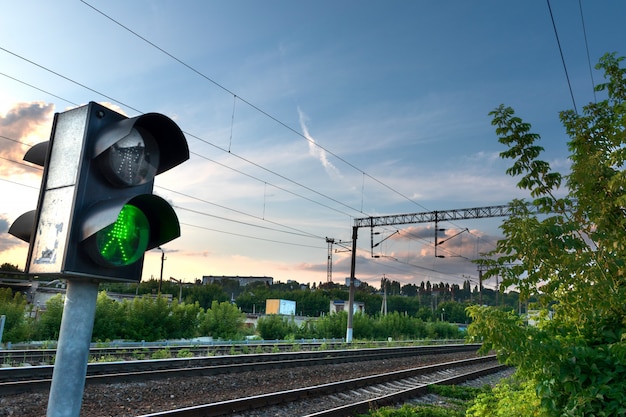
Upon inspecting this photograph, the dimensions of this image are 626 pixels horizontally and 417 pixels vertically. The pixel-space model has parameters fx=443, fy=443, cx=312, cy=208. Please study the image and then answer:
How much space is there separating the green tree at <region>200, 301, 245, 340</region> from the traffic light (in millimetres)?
31520

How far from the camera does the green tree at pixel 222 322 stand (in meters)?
32.4

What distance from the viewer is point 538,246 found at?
186 inches

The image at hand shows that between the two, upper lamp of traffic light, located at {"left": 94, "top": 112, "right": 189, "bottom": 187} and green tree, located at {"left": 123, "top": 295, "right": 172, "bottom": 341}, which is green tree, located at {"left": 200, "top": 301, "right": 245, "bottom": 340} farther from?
upper lamp of traffic light, located at {"left": 94, "top": 112, "right": 189, "bottom": 187}

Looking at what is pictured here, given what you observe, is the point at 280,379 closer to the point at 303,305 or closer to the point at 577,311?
the point at 577,311

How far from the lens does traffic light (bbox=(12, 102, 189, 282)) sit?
6.95 ft

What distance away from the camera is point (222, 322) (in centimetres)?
3297

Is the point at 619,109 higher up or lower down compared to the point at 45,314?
higher up

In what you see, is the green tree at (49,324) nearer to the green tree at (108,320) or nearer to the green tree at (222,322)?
the green tree at (108,320)

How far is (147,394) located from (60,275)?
9.91 metres

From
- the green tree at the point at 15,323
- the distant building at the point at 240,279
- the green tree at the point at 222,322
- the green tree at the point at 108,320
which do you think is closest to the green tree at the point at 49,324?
the green tree at the point at 15,323

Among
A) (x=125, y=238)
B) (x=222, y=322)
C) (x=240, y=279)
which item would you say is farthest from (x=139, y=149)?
(x=240, y=279)

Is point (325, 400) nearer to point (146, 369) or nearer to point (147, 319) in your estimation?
point (146, 369)

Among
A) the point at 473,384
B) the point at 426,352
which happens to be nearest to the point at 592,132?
the point at 473,384

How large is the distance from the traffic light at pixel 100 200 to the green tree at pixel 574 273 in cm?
353
